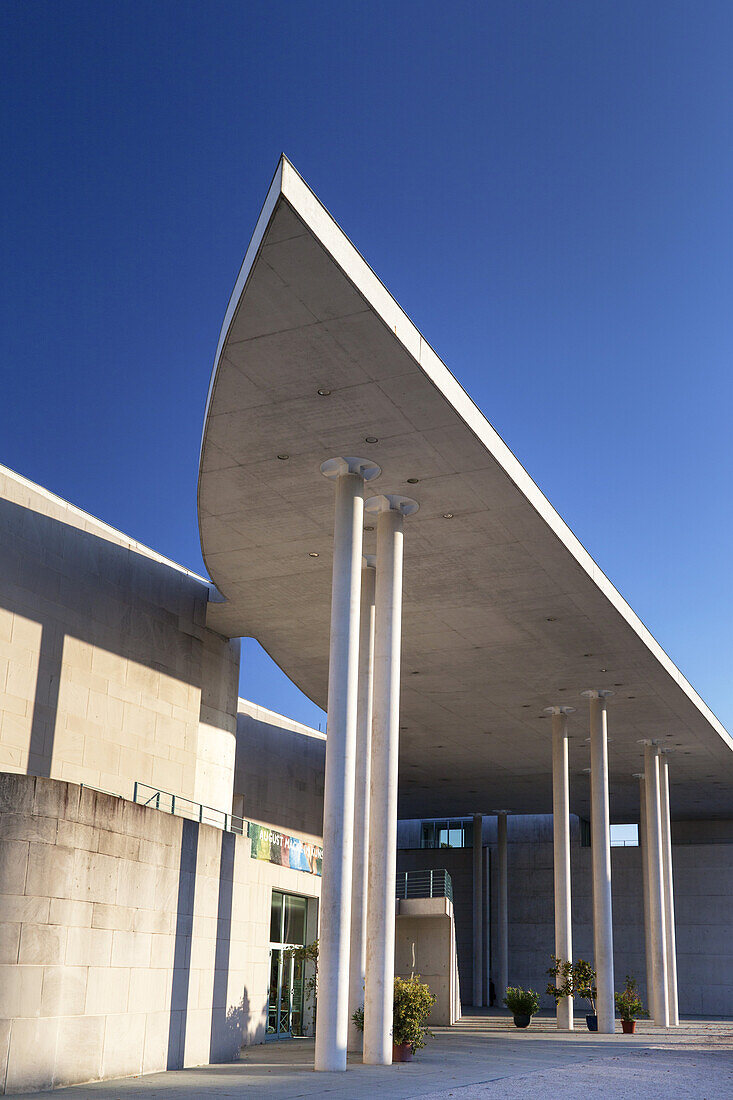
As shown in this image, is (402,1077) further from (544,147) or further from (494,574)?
(544,147)

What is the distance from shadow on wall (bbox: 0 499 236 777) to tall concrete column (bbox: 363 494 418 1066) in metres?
6.40

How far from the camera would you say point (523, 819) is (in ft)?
172

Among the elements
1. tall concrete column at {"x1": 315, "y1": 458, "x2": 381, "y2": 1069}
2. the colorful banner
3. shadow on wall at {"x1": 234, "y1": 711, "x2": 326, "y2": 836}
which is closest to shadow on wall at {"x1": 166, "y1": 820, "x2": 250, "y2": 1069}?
the colorful banner

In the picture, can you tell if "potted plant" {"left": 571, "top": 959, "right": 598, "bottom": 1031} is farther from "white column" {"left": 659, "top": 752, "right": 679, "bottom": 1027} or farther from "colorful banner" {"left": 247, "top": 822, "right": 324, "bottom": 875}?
"colorful banner" {"left": 247, "top": 822, "right": 324, "bottom": 875}

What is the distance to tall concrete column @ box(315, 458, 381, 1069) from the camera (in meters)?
15.3

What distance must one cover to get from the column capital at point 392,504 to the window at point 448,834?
36764 millimetres

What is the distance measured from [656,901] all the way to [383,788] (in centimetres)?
1912

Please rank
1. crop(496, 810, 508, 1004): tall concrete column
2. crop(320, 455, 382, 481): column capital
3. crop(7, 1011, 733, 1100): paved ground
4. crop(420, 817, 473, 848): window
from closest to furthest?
crop(7, 1011, 733, 1100): paved ground → crop(320, 455, 382, 481): column capital → crop(496, 810, 508, 1004): tall concrete column → crop(420, 817, 473, 848): window

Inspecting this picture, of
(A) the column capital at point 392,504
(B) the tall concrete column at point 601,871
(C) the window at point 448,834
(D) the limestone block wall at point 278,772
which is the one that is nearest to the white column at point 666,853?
(B) the tall concrete column at point 601,871

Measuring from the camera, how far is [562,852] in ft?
101

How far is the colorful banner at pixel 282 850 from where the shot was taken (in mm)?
20953

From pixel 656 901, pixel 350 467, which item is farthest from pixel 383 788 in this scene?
pixel 656 901

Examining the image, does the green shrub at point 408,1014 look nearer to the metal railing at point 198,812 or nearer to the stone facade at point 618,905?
the metal railing at point 198,812

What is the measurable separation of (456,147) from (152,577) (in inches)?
470
